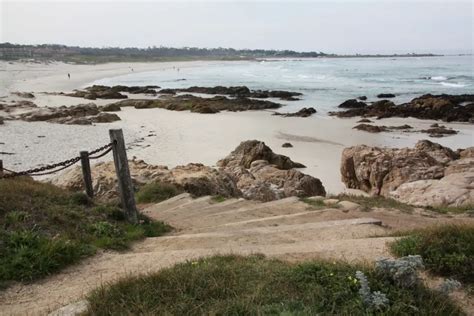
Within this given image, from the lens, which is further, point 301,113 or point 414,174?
point 301,113

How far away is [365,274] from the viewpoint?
3684 mm

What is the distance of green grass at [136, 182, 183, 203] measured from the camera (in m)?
9.62

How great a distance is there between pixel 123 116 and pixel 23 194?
913 inches

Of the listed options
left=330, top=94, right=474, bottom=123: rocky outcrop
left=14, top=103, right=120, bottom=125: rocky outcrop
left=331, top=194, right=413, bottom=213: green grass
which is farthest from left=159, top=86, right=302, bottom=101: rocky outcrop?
left=331, top=194, right=413, bottom=213: green grass

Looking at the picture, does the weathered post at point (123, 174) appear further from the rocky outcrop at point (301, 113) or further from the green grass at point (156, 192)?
the rocky outcrop at point (301, 113)

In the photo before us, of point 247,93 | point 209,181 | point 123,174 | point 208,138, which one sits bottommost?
point 208,138

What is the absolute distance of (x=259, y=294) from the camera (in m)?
3.47

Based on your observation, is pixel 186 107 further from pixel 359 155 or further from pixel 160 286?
pixel 160 286

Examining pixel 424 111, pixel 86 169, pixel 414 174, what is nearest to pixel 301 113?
pixel 424 111

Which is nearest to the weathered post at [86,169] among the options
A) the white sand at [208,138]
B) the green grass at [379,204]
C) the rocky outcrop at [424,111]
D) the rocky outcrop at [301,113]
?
the green grass at [379,204]

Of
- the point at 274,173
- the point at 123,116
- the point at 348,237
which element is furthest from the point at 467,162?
the point at 123,116

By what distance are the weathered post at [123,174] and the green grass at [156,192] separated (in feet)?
7.85

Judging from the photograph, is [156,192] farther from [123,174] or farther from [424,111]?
[424,111]

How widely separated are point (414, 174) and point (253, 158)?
18.4 feet
